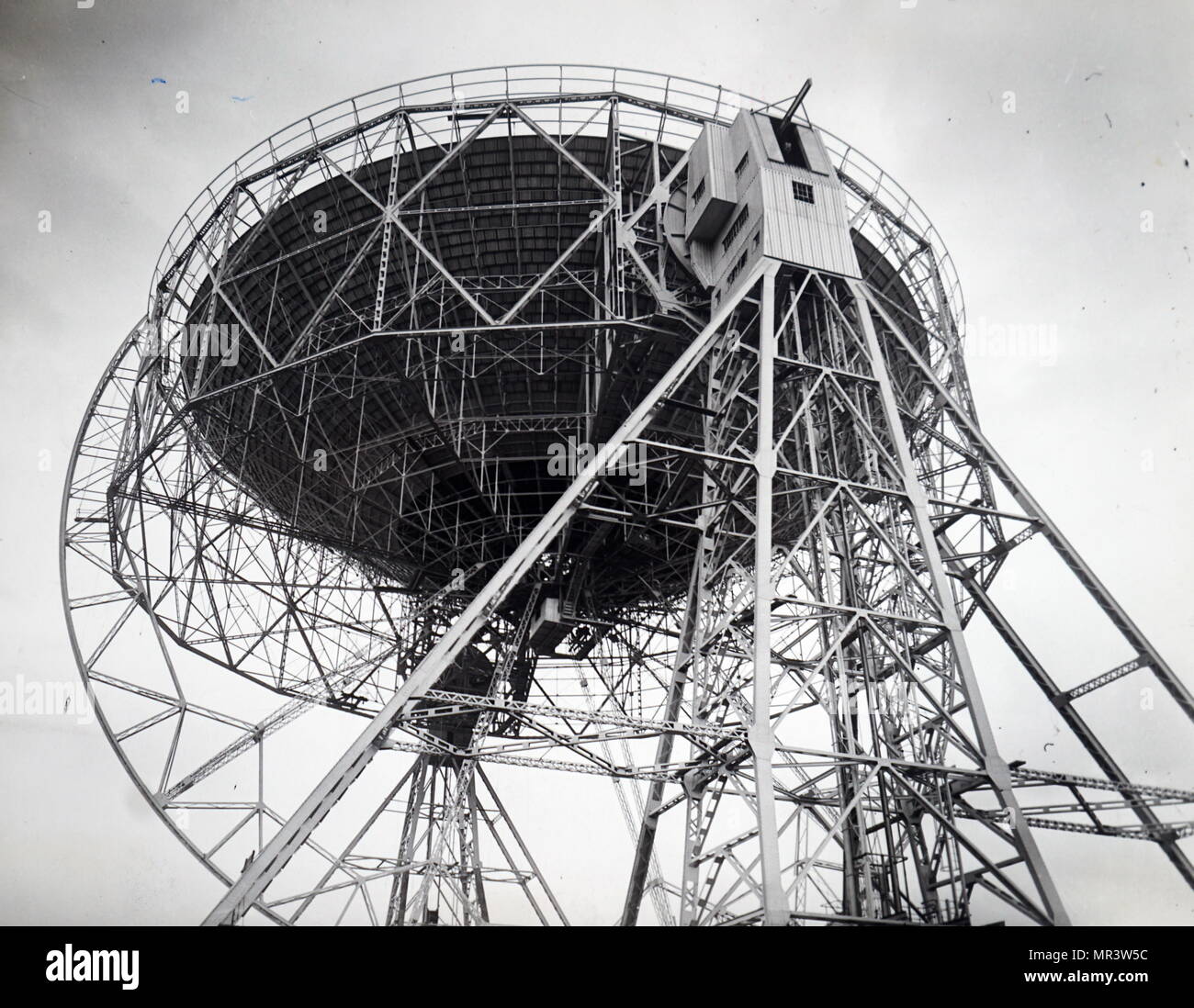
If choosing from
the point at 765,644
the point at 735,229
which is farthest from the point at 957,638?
the point at 735,229

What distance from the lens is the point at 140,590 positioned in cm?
2517

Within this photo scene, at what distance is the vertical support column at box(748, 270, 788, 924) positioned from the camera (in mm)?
14500

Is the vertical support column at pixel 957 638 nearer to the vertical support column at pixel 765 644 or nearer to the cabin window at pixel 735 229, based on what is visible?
the vertical support column at pixel 765 644

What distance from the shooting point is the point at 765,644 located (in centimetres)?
1636

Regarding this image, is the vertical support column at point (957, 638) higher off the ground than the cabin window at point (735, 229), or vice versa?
the cabin window at point (735, 229)

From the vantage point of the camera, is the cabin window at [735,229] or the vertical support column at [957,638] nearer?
the vertical support column at [957,638]

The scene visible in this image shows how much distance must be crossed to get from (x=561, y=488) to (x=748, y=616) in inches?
279

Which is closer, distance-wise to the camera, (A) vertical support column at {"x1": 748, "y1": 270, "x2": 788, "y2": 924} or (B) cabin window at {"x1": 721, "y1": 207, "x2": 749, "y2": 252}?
(A) vertical support column at {"x1": 748, "y1": 270, "x2": 788, "y2": 924}

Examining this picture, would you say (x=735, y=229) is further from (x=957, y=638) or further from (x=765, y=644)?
(x=765, y=644)

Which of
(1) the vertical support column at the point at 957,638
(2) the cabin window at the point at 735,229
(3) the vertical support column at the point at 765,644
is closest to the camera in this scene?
(3) the vertical support column at the point at 765,644

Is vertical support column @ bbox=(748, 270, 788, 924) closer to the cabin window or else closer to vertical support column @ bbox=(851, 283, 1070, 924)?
the cabin window

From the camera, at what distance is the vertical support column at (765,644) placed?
14.5 metres
